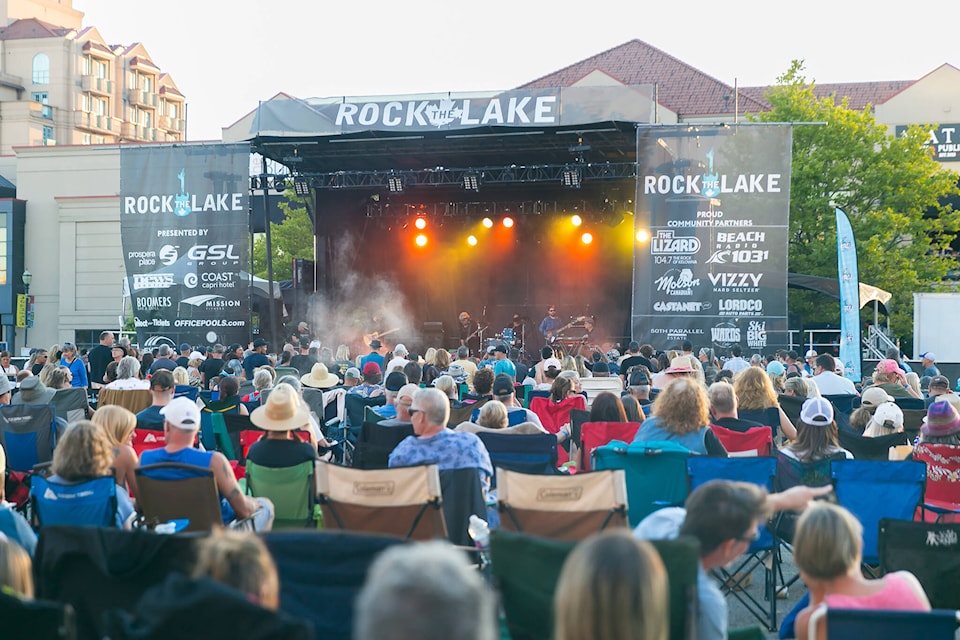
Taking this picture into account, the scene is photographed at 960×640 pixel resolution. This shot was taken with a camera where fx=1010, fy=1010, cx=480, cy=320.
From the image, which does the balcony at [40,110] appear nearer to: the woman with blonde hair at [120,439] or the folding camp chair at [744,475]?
the woman with blonde hair at [120,439]

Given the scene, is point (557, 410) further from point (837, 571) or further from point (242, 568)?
point (242, 568)

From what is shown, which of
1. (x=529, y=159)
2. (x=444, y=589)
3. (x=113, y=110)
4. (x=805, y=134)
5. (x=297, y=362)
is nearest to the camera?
(x=444, y=589)

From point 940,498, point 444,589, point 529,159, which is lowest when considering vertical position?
point 940,498

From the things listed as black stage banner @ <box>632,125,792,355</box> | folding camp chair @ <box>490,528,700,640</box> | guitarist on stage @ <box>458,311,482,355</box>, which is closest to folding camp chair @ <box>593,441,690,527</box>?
folding camp chair @ <box>490,528,700,640</box>

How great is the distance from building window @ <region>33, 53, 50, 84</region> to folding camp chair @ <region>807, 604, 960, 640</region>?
211ft

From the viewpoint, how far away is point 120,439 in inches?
222

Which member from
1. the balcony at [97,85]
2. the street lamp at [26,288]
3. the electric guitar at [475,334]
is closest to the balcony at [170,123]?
the balcony at [97,85]

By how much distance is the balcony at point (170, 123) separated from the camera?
70875 millimetres

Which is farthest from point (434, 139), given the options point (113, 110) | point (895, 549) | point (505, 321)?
point (113, 110)

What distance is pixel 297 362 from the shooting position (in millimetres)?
13328

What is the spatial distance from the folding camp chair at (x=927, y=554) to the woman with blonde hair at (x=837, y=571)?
116 cm

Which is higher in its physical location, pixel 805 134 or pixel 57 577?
pixel 805 134

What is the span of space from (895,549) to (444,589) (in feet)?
10.2

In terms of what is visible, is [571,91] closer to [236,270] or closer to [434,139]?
[434,139]
